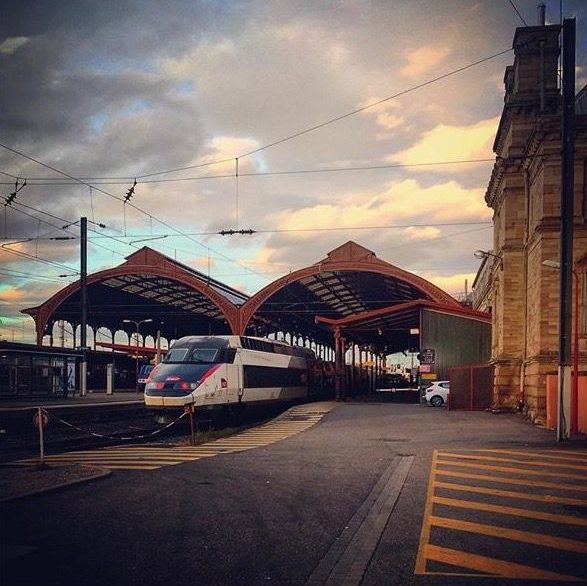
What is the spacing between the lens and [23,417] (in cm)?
2542

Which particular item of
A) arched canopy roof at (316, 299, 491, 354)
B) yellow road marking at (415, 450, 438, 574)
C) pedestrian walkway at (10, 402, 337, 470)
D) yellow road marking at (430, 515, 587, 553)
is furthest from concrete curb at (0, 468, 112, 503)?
arched canopy roof at (316, 299, 491, 354)

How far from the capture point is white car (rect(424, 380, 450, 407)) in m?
36.4

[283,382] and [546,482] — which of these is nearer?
[546,482]

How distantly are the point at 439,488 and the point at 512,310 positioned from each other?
20142 millimetres

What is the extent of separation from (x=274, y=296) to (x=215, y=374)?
27.7 metres

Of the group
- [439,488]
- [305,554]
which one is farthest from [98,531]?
[439,488]

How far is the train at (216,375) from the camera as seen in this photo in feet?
80.0

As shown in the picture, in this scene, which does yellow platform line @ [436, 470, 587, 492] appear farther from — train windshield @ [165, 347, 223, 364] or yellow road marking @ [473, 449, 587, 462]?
train windshield @ [165, 347, 223, 364]

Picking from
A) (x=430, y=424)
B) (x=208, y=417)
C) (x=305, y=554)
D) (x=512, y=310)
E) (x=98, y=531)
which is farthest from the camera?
(x=512, y=310)

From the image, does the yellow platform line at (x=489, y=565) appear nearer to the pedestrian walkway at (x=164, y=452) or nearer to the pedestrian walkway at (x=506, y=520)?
the pedestrian walkway at (x=506, y=520)

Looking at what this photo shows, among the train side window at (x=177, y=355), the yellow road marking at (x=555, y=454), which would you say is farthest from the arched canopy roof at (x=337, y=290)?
the yellow road marking at (x=555, y=454)

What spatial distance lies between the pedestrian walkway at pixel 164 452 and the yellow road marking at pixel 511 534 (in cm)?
672

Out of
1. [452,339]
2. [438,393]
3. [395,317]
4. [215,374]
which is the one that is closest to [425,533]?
[215,374]

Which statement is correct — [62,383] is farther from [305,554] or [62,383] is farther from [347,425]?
[305,554]
